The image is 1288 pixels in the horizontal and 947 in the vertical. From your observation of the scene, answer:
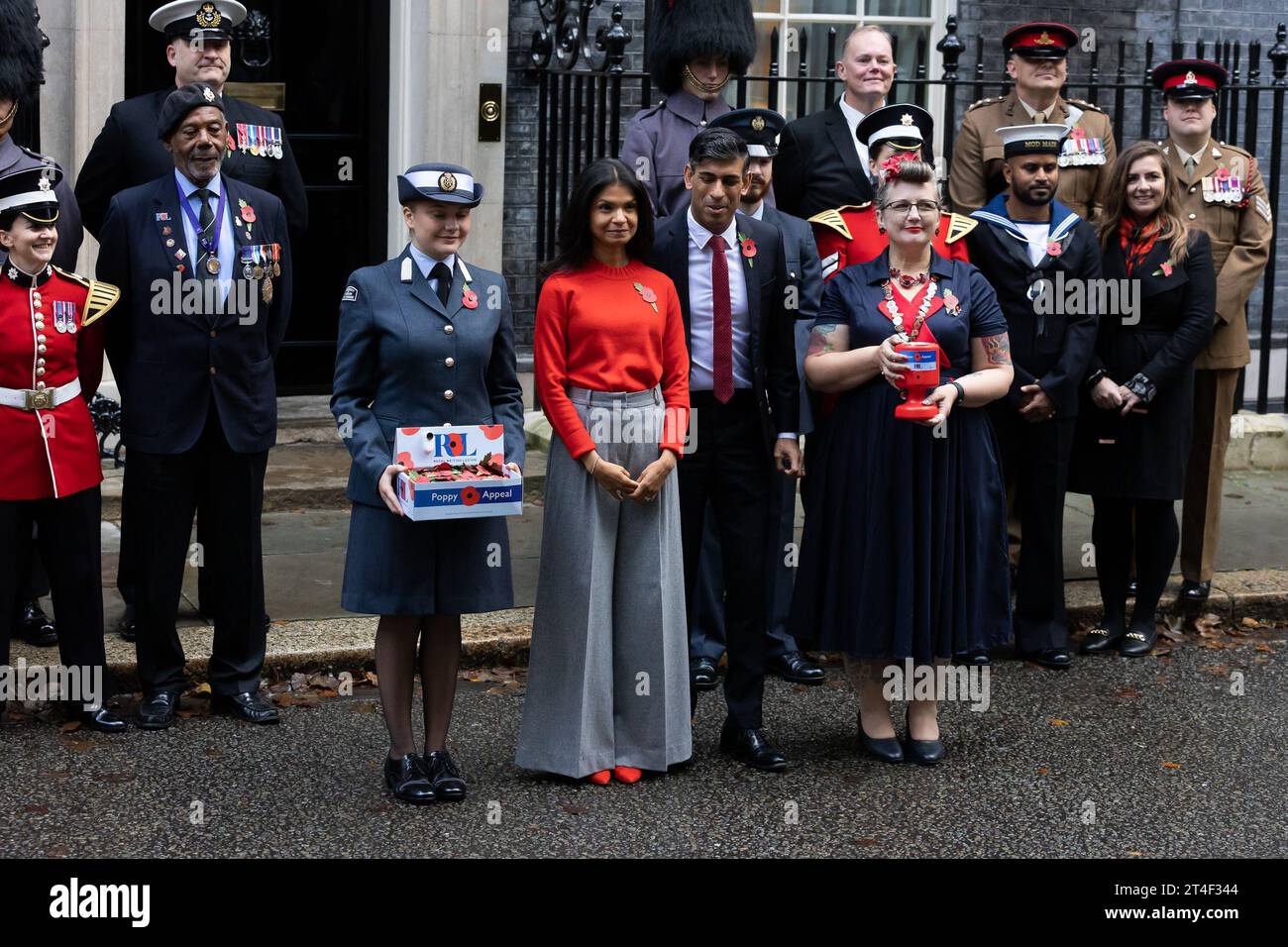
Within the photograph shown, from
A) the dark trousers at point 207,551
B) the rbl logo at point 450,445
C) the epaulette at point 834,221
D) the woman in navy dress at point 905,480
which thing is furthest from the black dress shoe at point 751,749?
the epaulette at point 834,221

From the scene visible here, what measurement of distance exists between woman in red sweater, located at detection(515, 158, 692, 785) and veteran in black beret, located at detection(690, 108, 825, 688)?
663 millimetres

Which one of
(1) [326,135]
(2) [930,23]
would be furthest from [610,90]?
(2) [930,23]

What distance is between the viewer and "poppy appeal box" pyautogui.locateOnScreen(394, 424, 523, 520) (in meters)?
5.64

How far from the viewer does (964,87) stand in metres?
11.8

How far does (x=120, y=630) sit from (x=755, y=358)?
8.89 ft

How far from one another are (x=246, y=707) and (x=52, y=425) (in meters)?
1.17

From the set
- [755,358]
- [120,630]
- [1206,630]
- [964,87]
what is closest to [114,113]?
[120,630]

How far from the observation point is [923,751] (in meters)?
6.48

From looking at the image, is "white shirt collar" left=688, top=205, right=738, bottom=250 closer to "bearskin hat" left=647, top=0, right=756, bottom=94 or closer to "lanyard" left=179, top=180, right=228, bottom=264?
"bearskin hat" left=647, top=0, right=756, bottom=94

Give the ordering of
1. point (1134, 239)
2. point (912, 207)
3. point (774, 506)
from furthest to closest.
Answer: point (1134, 239) → point (774, 506) → point (912, 207)

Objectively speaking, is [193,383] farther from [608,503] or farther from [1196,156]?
[1196,156]

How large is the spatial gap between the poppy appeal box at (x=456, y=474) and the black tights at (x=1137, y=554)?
324cm

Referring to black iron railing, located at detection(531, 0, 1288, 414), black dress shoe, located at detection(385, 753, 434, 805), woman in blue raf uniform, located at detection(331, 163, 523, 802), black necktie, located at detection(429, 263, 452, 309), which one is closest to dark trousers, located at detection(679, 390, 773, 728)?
woman in blue raf uniform, located at detection(331, 163, 523, 802)

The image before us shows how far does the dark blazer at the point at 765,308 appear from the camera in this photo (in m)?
6.46
